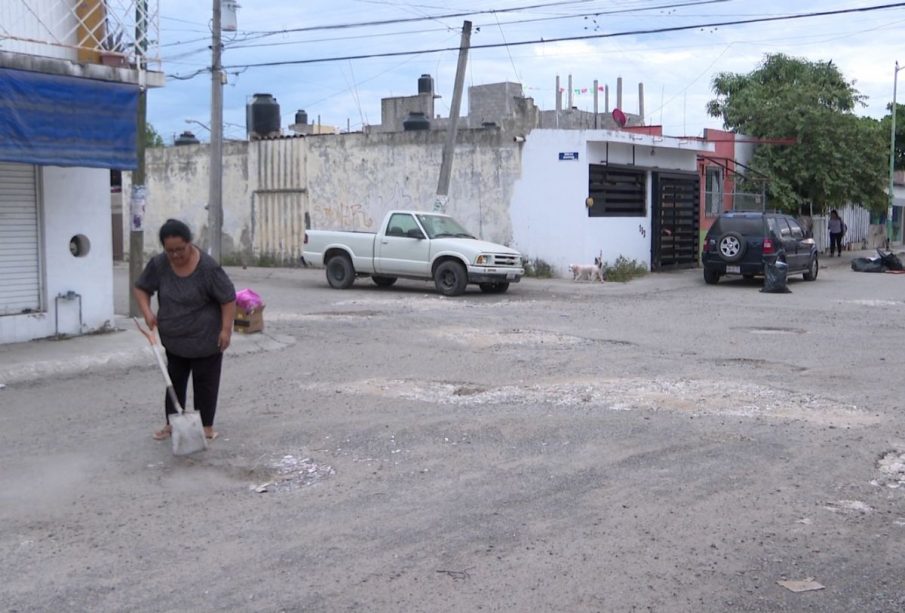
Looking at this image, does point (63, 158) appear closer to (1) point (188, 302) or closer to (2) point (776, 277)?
(1) point (188, 302)

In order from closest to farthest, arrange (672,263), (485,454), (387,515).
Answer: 1. (387,515)
2. (485,454)
3. (672,263)

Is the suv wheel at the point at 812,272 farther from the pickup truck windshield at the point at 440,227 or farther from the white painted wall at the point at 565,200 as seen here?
the pickup truck windshield at the point at 440,227

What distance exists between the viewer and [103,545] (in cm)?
564

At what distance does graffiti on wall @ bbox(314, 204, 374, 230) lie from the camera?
91.6ft

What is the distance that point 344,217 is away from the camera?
28250 millimetres

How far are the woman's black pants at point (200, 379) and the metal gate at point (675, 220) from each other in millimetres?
20487

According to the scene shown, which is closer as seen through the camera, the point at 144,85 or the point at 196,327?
the point at 196,327

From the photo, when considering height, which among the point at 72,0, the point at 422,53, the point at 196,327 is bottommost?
the point at 196,327

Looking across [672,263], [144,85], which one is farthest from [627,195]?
[144,85]

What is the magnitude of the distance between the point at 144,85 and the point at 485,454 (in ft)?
25.1

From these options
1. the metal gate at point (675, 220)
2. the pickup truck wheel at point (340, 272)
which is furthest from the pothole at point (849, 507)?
the metal gate at point (675, 220)

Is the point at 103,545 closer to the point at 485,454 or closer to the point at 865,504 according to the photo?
the point at 485,454

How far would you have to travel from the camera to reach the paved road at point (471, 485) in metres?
5.01

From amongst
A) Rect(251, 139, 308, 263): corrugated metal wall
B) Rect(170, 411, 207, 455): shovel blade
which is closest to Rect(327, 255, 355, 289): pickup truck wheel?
Rect(251, 139, 308, 263): corrugated metal wall
